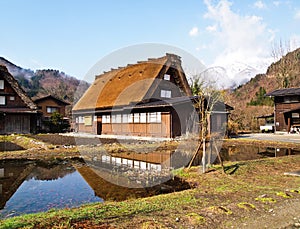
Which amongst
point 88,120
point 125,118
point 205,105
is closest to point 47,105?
point 88,120

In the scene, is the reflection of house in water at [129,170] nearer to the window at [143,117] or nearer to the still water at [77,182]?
the still water at [77,182]

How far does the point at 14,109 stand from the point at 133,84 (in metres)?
11.6

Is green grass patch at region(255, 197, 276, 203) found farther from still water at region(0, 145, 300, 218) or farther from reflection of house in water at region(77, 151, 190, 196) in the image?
reflection of house in water at region(77, 151, 190, 196)

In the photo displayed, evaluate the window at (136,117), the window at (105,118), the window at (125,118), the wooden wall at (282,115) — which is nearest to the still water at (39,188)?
the window at (136,117)

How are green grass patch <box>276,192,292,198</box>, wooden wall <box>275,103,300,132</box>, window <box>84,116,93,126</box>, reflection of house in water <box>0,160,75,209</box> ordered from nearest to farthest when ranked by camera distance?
green grass patch <box>276,192,292,198</box> → reflection of house in water <box>0,160,75,209</box> → wooden wall <box>275,103,300,132</box> → window <box>84,116,93,126</box>

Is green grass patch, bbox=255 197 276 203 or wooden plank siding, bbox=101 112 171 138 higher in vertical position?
wooden plank siding, bbox=101 112 171 138

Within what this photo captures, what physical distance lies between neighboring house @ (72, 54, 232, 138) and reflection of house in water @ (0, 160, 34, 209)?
414 inches

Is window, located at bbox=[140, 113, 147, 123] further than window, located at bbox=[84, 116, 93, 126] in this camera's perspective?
No

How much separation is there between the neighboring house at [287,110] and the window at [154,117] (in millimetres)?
14386

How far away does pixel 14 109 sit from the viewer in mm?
24844

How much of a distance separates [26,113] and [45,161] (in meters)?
15.8

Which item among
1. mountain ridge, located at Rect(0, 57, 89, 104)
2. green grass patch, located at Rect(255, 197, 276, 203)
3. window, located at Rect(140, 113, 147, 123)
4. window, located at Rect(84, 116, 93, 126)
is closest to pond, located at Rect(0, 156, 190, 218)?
green grass patch, located at Rect(255, 197, 276, 203)

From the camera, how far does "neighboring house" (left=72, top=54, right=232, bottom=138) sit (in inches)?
755

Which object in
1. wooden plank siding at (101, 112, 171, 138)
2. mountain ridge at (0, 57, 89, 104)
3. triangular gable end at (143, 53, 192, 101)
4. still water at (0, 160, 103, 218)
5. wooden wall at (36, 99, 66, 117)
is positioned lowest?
still water at (0, 160, 103, 218)
